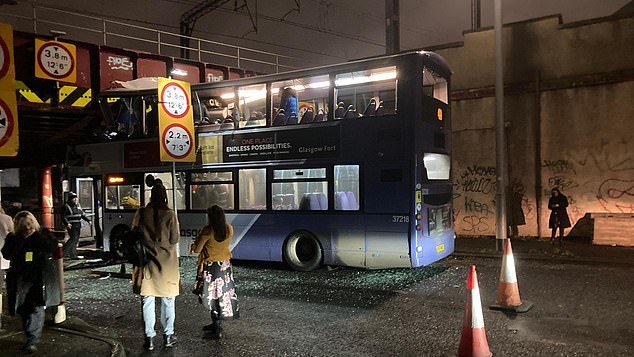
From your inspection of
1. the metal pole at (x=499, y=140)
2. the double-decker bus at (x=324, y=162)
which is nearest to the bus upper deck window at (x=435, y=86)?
the double-decker bus at (x=324, y=162)

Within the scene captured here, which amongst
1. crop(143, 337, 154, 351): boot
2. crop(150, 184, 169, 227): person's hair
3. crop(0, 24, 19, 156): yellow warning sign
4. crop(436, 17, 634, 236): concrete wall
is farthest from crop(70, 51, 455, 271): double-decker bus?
crop(436, 17, 634, 236): concrete wall

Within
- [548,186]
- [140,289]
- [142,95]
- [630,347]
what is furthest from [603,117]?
[140,289]

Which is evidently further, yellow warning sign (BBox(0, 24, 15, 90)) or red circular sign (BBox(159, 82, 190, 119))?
red circular sign (BBox(159, 82, 190, 119))

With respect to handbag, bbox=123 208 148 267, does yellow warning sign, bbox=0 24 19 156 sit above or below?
above

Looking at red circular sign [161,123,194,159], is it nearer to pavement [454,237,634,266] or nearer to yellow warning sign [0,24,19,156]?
yellow warning sign [0,24,19,156]

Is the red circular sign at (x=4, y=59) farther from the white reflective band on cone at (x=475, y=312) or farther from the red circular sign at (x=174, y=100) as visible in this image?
the white reflective band on cone at (x=475, y=312)

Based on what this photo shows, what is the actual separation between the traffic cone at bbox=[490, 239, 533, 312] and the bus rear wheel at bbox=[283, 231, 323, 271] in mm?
3954

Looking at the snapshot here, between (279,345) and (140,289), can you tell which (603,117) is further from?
(140,289)

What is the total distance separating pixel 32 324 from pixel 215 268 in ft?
6.66

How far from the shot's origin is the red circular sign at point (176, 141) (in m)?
8.97

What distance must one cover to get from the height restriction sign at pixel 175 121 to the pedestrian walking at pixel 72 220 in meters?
4.98

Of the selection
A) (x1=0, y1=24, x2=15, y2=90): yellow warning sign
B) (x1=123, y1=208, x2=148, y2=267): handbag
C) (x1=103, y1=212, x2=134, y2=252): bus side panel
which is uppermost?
(x1=0, y1=24, x2=15, y2=90): yellow warning sign

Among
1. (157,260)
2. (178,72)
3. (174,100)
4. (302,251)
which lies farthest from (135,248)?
(178,72)

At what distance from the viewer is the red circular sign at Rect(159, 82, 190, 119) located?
8945 mm
